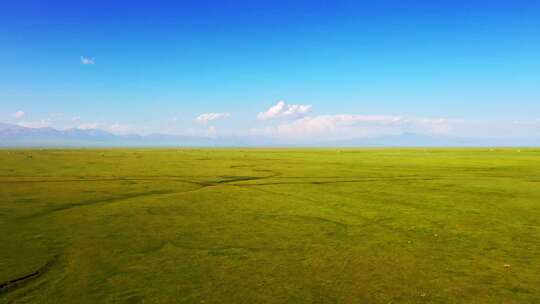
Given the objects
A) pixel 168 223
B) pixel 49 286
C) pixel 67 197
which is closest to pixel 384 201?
pixel 168 223

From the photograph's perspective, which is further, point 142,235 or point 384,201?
point 384,201

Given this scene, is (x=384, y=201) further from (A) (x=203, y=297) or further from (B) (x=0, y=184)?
(B) (x=0, y=184)

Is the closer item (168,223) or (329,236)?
(329,236)

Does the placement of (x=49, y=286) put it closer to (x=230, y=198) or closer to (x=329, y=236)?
(x=329, y=236)

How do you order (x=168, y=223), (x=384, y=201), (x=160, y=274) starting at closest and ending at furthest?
(x=160, y=274) < (x=168, y=223) < (x=384, y=201)

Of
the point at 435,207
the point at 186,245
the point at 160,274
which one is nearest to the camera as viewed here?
the point at 160,274

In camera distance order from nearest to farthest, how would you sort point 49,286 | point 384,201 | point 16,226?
point 49,286 → point 16,226 → point 384,201

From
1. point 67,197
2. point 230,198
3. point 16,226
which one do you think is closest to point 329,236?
point 230,198

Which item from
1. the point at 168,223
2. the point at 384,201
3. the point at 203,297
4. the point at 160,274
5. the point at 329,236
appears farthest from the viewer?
the point at 384,201

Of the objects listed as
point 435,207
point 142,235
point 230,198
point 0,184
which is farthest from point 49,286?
point 0,184
